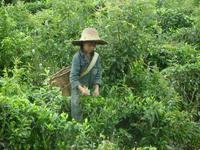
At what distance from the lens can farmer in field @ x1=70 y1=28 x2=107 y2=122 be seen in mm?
6852

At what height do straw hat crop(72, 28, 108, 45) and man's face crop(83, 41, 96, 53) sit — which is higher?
straw hat crop(72, 28, 108, 45)

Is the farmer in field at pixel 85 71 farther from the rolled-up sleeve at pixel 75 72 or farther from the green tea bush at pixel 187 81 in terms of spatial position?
the green tea bush at pixel 187 81

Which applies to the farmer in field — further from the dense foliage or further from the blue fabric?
the dense foliage

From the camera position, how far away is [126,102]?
22.0 ft

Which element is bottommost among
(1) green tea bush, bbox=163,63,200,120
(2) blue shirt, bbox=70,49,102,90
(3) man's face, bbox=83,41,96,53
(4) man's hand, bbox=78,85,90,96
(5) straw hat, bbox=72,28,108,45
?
(1) green tea bush, bbox=163,63,200,120

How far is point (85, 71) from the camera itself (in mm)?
7109

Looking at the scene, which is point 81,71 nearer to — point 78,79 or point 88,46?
point 78,79

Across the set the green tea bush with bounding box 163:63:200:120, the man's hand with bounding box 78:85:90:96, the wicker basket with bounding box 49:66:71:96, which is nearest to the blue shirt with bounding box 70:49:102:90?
the man's hand with bounding box 78:85:90:96

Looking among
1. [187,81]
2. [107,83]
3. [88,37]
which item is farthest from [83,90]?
[187,81]

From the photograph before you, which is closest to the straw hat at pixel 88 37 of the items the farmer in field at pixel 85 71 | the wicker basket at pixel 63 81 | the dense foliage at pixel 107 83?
the farmer in field at pixel 85 71

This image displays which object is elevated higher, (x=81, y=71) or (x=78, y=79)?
(x=81, y=71)

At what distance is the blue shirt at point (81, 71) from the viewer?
6.98 meters

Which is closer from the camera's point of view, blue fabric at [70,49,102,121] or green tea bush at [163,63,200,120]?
blue fabric at [70,49,102,121]

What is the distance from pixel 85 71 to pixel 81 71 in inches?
2.4
